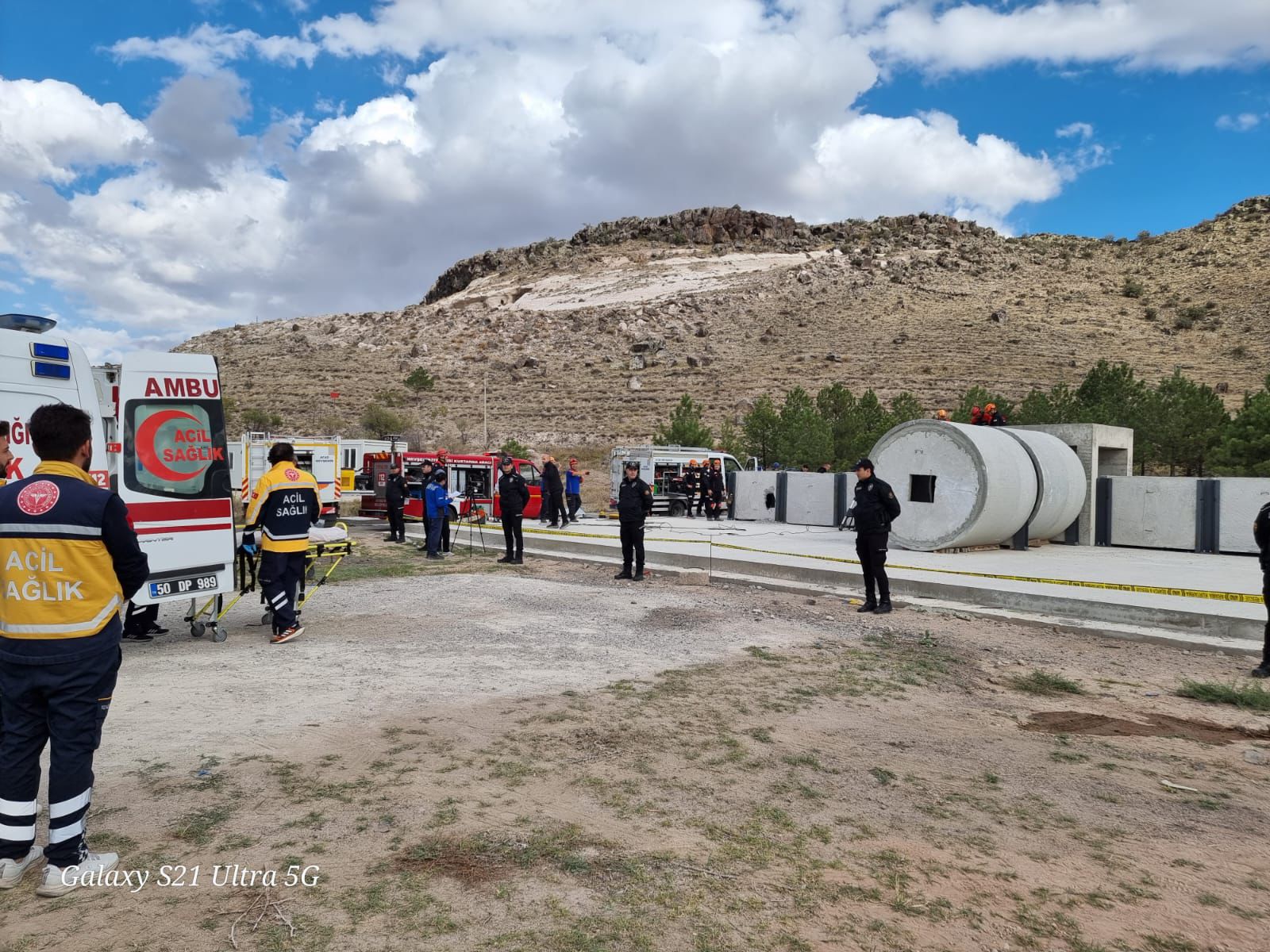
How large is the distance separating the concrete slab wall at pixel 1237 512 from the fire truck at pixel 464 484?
15023mm

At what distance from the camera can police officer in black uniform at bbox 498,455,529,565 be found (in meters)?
14.4

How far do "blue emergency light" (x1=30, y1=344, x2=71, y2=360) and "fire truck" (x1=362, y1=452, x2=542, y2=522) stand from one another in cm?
1425

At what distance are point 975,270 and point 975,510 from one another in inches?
2860

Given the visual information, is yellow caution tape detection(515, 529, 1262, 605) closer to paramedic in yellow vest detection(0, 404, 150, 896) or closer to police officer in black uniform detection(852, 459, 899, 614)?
police officer in black uniform detection(852, 459, 899, 614)

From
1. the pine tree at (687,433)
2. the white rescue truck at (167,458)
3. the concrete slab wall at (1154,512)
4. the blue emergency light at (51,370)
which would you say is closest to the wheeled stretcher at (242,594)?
the white rescue truck at (167,458)

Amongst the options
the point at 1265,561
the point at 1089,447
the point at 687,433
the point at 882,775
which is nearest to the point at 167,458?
the point at 882,775

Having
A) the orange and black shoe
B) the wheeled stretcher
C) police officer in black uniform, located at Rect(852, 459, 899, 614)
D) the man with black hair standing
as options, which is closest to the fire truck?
the man with black hair standing

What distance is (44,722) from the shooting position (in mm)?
3531

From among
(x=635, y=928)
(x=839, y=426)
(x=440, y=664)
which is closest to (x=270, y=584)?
(x=440, y=664)

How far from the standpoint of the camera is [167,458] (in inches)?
300

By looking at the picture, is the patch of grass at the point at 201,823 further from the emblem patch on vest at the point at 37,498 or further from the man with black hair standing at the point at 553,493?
the man with black hair standing at the point at 553,493

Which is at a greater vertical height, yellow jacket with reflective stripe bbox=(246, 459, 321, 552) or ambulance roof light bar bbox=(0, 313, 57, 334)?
ambulance roof light bar bbox=(0, 313, 57, 334)

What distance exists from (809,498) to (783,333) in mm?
47196

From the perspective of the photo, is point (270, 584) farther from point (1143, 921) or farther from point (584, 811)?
point (1143, 921)
